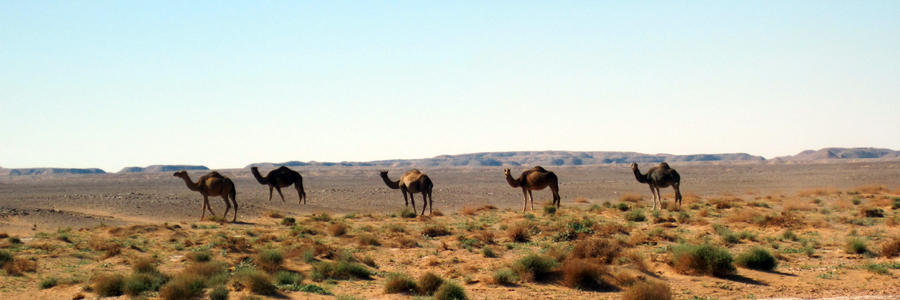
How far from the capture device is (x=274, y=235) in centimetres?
1911

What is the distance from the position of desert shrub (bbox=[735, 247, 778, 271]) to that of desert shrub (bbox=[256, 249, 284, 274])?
9.17 m

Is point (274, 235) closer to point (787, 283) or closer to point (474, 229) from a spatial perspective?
point (474, 229)

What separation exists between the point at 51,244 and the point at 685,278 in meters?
15.1

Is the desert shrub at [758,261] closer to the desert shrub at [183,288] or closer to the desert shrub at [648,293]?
the desert shrub at [648,293]

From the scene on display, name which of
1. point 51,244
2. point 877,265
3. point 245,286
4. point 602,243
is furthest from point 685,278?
point 51,244

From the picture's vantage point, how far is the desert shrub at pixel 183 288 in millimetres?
10664

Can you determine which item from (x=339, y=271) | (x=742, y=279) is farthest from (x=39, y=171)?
(x=742, y=279)

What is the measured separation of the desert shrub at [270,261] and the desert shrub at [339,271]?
785 mm

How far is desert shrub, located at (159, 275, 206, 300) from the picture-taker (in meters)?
10.7

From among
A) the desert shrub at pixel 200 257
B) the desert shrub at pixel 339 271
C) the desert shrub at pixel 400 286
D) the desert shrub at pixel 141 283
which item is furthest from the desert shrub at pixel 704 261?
the desert shrub at pixel 200 257

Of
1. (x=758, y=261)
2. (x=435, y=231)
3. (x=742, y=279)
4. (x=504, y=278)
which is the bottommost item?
(x=742, y=279)

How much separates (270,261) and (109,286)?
305 cm

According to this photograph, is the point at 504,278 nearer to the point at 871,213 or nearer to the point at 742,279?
the point at 742,279

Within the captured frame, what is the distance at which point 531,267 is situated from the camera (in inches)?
486
